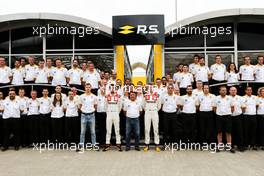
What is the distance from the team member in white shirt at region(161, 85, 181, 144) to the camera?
30.8 ft

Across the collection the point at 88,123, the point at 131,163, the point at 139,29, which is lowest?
the point at 131,163

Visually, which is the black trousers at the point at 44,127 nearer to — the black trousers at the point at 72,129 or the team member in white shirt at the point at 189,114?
the black trousers at the point at 72,129

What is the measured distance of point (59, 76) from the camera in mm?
10438

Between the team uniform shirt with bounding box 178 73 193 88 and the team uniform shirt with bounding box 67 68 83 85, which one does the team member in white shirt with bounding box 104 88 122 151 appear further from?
the team uniform shirt with bounding box 178 73 193 88

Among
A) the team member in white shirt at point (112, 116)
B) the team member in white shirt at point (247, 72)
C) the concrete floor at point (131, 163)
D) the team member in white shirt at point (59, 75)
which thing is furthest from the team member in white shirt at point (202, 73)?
the team member in white shirt at point (59, 75)

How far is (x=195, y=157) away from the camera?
8.19 meters

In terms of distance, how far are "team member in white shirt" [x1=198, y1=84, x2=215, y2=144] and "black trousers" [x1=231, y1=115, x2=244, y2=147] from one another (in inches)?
24.6

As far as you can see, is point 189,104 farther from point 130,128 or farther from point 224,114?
point 130,128

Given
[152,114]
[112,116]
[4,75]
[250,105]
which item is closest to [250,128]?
[250,105]

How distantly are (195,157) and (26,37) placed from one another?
879cm

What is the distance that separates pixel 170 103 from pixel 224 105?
1463 mm

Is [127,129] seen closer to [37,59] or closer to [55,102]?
[55,102]

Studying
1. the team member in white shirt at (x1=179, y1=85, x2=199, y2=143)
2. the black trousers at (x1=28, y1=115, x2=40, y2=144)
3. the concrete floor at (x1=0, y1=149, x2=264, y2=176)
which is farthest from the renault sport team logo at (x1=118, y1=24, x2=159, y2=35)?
the concrete floor at (x1=0, y1=149, x2=264, y2=176)

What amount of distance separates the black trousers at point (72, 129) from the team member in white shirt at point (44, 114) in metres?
0.59
